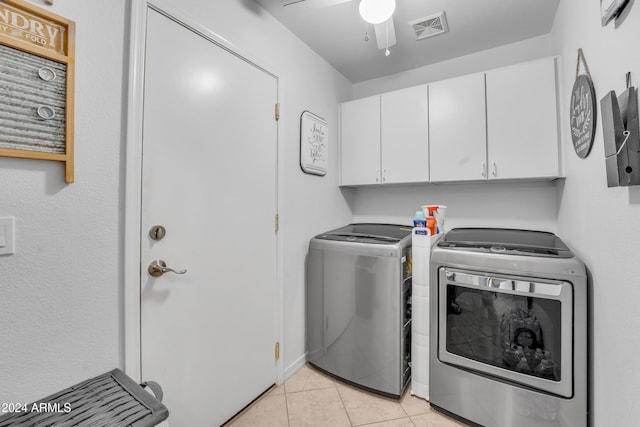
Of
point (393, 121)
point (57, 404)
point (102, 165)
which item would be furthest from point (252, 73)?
point (57, 404)

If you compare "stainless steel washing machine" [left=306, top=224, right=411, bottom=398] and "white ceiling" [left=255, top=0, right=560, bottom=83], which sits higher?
"white ceiling" [left=255, top=0, right=560, bottom=83]

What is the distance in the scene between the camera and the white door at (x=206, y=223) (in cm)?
119

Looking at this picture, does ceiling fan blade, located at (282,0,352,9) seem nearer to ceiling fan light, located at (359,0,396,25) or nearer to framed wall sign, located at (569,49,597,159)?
ceiling fan light, located at (359,0,396,25)

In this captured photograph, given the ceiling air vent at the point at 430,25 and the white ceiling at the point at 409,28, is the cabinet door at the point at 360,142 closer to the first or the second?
the white ceiling at the point at 409,28

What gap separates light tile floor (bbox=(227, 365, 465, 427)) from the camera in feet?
5.00

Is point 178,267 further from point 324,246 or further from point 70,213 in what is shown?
point 324,246

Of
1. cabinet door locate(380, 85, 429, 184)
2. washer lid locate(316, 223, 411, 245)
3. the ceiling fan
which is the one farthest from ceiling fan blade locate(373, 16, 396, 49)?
washer lid locate(316, 223, 411, 245)

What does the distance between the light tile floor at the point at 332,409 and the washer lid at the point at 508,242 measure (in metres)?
1.00

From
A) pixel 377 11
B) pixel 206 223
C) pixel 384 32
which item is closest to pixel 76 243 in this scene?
pixel 206 223

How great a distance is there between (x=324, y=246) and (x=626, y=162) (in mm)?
1519

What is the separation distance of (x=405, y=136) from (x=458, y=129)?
0.38m

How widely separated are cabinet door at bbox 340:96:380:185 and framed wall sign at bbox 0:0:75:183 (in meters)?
1.89

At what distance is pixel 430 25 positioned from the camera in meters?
1.87

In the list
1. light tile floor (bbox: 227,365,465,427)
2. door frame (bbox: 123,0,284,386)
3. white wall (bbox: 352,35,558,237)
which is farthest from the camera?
white wall (bbox: 352,35,558,237)
